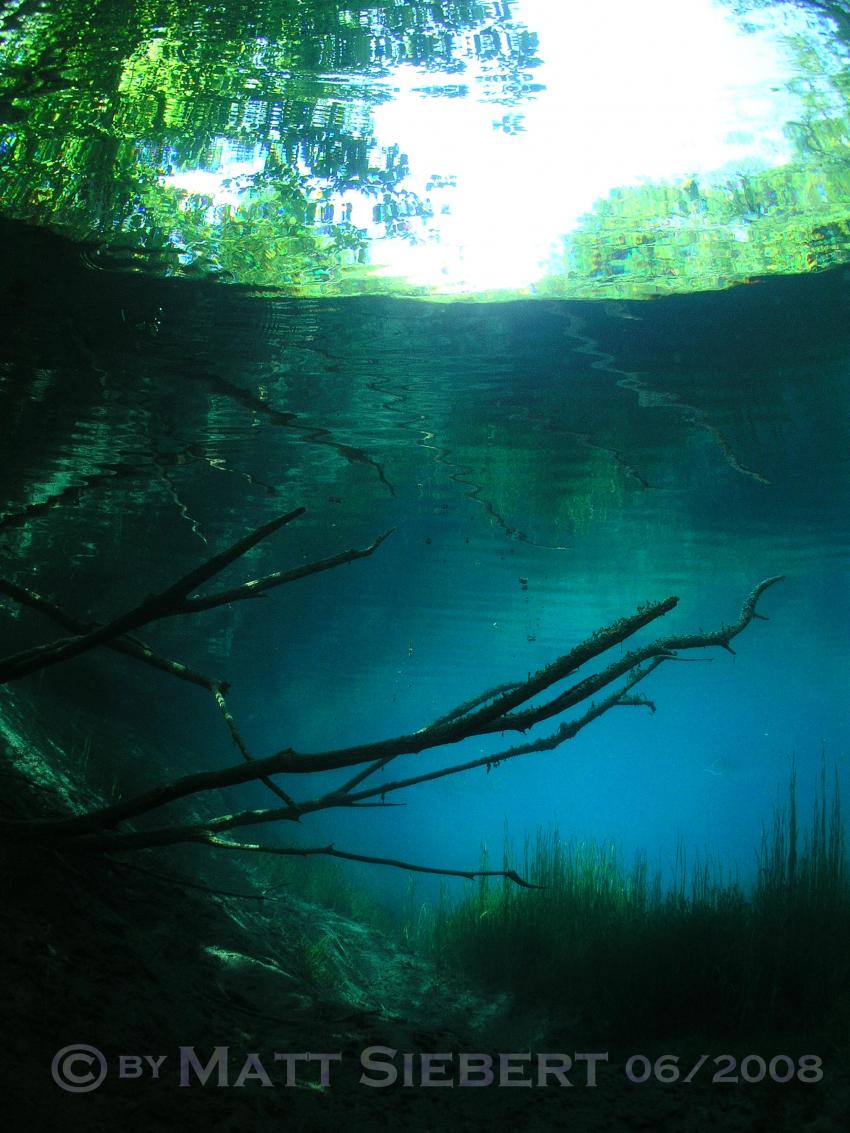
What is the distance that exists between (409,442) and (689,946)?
8821 mm

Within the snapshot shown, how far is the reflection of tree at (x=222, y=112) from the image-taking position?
580 cm

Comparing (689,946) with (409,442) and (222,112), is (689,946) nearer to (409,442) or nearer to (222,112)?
(409,442)

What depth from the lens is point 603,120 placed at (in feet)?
21.5

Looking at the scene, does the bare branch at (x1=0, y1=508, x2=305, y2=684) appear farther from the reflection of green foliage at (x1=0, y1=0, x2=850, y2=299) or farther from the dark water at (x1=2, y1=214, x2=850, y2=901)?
the dark water at (x1=2, y1=214, x2=850, y2=901)

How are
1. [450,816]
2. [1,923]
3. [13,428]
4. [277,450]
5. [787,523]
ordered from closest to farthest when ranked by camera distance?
[1,923], [13,428], [277,450], [787,523], [450,816]

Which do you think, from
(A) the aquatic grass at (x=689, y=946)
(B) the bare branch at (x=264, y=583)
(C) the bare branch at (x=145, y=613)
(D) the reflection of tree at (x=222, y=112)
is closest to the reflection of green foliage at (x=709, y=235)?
(D) the reflection of tree at (x=222, y=112)

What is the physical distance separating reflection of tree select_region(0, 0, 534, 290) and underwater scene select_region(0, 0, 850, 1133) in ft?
0.12

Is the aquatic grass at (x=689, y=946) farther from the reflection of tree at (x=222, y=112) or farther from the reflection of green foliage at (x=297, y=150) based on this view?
the reflection of tree at (x=222, y=112)

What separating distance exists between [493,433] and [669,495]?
17.1ft

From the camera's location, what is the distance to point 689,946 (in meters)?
7.67

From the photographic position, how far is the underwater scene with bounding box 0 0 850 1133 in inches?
140

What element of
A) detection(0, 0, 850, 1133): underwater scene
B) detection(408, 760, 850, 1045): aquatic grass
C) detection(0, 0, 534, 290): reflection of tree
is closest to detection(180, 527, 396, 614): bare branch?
detection(0, 0, 850, 1133): underwater scene

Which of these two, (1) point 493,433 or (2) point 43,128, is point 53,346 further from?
(1) point 493,433

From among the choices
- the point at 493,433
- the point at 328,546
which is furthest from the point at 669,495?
the point at 328,546
